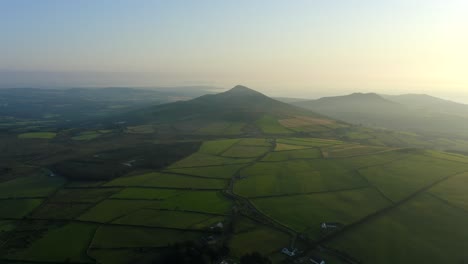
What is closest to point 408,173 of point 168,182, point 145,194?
point 168,182

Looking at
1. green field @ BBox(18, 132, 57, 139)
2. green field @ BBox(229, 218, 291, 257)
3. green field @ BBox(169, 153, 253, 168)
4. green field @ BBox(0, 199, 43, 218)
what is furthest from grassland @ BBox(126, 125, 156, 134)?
green field @ BBox(229, 218, 291, 257)

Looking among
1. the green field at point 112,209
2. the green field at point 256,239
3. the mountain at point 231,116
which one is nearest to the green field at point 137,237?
the green field at point 112,209

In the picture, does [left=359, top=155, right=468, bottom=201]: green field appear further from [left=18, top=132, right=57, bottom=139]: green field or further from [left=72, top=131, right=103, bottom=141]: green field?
[left=18, top=132, right=57, bottom=139]: green field

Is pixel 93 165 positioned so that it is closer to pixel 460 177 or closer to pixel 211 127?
pixel 211 127

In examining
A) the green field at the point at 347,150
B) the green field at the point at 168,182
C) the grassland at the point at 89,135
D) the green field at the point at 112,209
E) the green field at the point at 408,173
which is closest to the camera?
the green field at the point at 112,209

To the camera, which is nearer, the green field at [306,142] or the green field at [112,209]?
the green field at [112,209]

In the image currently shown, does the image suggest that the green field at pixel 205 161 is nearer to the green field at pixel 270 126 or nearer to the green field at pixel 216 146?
the green field at pixel 216 146
